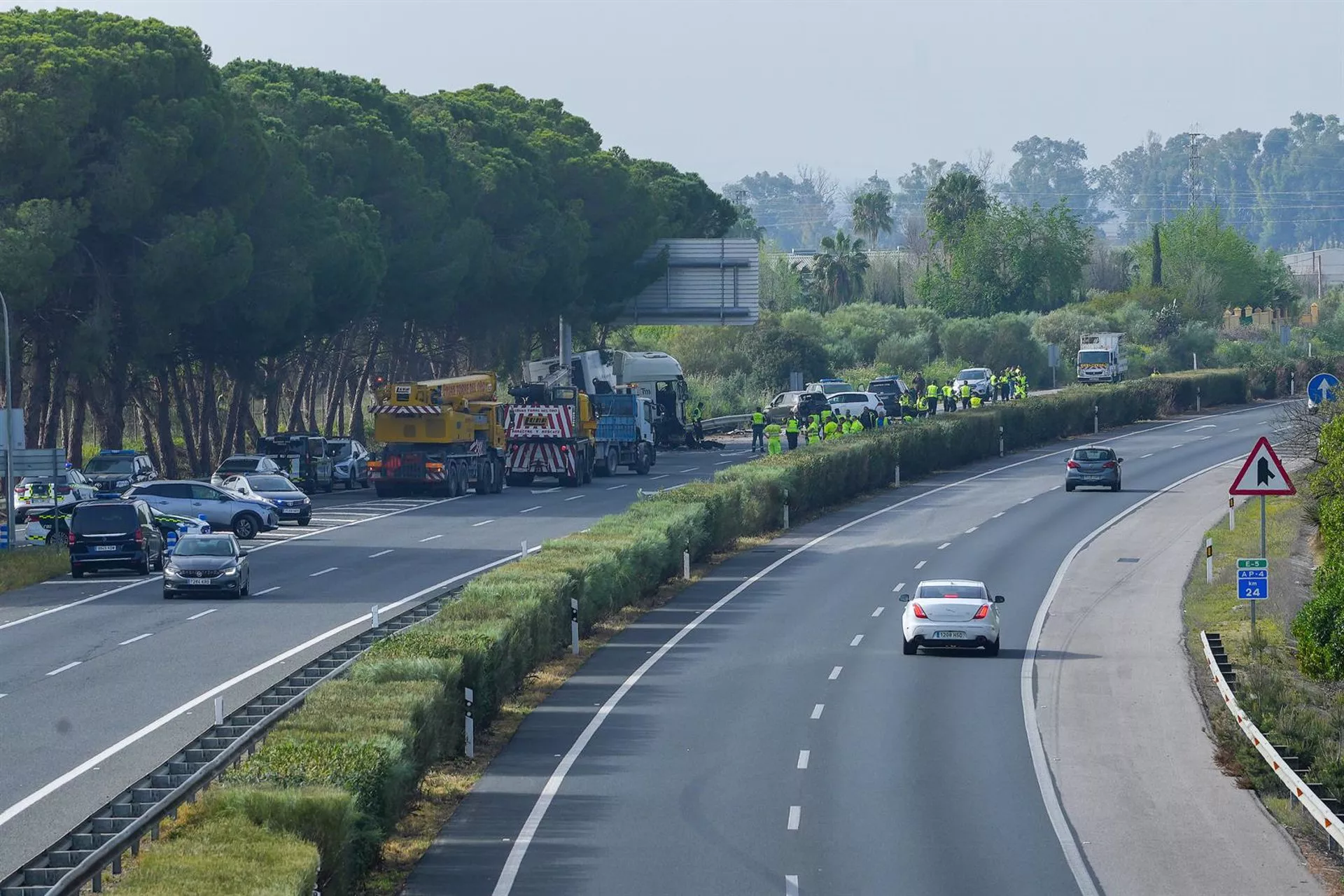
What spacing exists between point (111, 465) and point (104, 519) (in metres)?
17.9

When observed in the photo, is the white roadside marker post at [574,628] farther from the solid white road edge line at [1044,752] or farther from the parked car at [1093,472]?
the parked car at [1093,472]

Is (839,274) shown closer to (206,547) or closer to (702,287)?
(702,287)

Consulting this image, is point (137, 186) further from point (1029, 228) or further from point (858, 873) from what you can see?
point (1029, 228)

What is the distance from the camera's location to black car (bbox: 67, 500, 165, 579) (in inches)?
1587

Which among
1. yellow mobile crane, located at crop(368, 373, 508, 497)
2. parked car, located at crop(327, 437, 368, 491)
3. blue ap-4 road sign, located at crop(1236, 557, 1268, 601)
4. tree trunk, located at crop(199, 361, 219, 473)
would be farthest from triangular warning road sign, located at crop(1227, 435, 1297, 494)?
tree trunk, located at crop(199, 361, 219, 473)

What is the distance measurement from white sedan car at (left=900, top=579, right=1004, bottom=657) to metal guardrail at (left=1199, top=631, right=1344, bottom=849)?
3.96m

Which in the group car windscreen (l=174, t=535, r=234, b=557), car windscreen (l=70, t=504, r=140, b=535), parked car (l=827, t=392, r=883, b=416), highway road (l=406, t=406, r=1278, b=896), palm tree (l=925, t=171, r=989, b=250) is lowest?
highway road (l=406, t=406, r=1278, b=896)

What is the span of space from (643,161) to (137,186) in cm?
5134

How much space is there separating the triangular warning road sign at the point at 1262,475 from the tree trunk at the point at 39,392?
40172mm

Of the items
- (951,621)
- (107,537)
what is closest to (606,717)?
(951,621)

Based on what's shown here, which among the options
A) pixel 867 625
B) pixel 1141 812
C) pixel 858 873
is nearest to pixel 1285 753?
pixel 1141 812

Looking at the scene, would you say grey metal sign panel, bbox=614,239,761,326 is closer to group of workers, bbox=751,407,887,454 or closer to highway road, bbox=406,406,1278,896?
group of workers, bbox=751,407,887,454

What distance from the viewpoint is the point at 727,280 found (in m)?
89.6

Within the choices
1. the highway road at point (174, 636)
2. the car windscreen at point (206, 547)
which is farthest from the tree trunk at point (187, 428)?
the car windscreen at point (206, 547)
